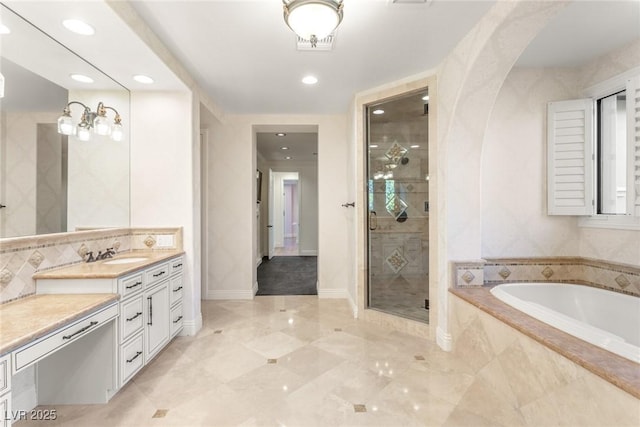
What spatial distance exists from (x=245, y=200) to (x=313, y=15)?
9.03 ft

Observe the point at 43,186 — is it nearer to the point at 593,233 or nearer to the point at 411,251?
the point at 411,251

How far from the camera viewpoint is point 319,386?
1.91m

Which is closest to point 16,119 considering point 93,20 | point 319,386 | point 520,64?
point 93,20

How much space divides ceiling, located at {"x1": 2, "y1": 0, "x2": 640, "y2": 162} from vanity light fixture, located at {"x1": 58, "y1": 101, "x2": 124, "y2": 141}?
1.07 ft

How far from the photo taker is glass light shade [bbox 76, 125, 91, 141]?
2.17 meters

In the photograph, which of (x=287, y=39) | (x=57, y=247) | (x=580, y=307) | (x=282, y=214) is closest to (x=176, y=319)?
(x=57, y=247)

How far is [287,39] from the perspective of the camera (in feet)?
6.75

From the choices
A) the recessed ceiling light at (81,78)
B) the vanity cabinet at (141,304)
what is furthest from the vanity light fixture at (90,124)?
the vanity cabinet at (141,304)

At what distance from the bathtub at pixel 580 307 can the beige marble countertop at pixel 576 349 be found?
0.06m

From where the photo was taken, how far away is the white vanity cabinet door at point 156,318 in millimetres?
2080

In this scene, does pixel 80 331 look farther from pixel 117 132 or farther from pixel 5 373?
pixel 117 132

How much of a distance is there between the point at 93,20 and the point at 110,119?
103 cm

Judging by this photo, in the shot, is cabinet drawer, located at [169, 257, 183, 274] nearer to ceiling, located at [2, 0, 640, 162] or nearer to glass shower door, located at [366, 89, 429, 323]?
ceiling, located at [2, 0, 640, 162]

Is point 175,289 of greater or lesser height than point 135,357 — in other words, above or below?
above
